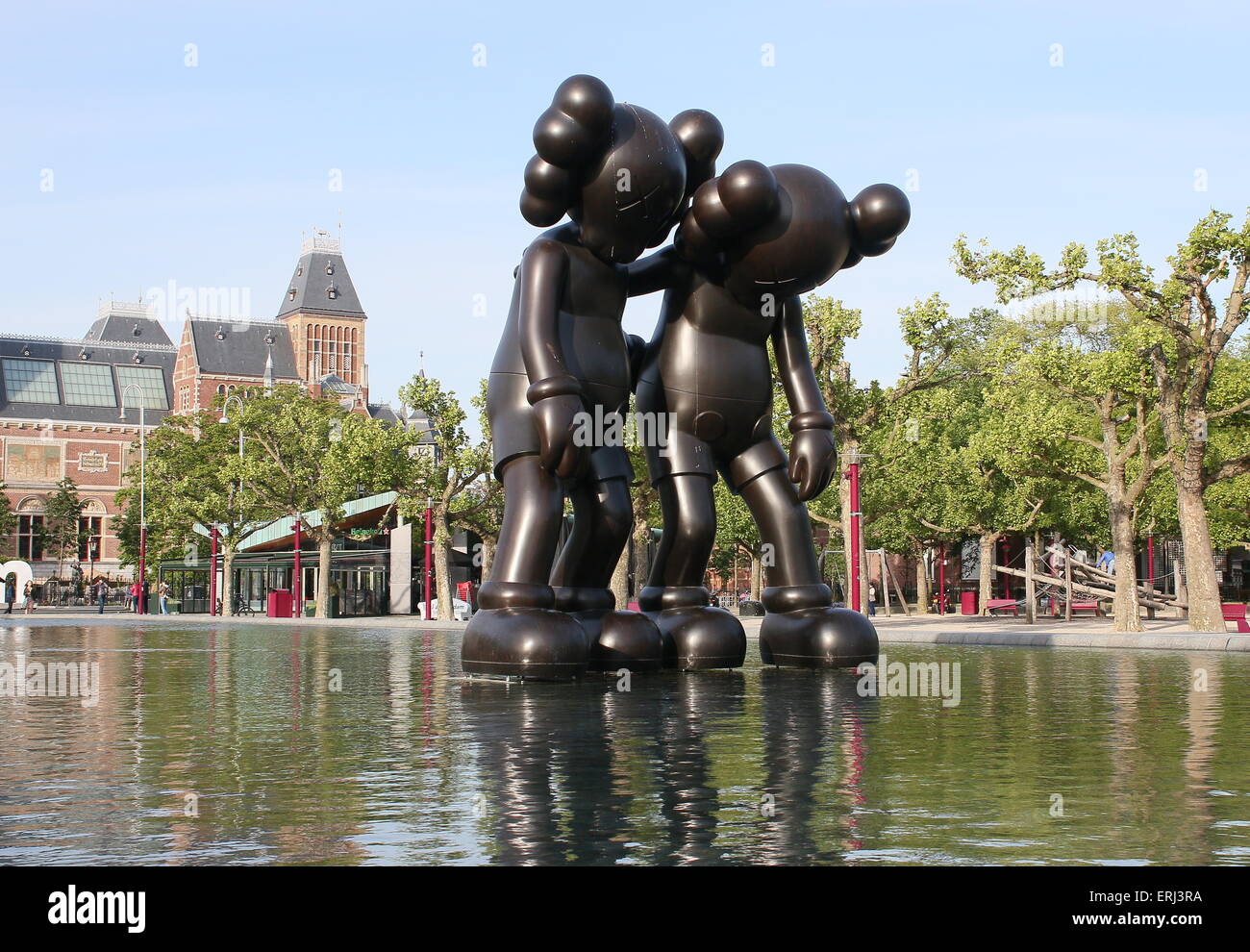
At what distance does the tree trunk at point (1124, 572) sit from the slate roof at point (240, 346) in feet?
278

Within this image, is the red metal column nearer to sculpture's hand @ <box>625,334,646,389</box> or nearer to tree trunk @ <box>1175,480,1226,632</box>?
tree trunk @ <box>1175,480,1226,632</box>

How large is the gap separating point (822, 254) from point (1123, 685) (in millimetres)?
3711

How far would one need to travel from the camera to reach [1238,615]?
2286 cm

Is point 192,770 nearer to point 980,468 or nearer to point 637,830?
point 637,830

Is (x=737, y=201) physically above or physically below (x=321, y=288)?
below

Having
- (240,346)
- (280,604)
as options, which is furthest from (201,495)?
(240,346)

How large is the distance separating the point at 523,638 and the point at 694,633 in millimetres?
1708

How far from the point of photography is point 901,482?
1463 inches

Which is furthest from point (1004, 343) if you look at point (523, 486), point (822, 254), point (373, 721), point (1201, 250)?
point (373, 721)

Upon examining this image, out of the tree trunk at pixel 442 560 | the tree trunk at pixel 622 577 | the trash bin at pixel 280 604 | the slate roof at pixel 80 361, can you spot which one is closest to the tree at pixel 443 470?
the tree trunk at pixel 442 560

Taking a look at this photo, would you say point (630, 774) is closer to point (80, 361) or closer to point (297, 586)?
point (297, 586)

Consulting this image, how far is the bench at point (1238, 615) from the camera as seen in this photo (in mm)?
21834

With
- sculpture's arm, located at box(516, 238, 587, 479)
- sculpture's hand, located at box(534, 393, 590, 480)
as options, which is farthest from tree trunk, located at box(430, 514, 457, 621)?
sculpture's hand, located at box(534, 393, 590, 480)

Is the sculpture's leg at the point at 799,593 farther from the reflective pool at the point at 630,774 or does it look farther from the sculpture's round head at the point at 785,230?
the sculpture's round head at the point at 785,230
